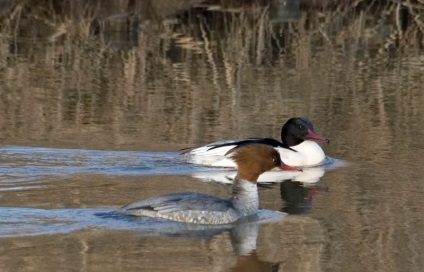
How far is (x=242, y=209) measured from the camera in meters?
10.2

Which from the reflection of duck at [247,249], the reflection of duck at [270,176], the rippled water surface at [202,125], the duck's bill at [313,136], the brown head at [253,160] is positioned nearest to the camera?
the reflection of duck at [247,249]

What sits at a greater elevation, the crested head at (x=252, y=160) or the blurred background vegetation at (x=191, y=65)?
the crested head at (x=252, y=160)

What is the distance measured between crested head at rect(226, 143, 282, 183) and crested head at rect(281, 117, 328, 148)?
3.02m

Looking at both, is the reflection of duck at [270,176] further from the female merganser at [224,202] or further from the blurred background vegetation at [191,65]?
the female merganser at [224,202]

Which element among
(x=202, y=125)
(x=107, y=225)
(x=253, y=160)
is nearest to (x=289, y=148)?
(x=202, y=125)

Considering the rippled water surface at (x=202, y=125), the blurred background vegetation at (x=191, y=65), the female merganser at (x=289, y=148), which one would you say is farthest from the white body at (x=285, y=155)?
the blurred background vegetation at (x=191, y=65)

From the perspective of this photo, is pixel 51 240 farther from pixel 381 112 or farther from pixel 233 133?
pixel 381 112

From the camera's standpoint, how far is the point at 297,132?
13.8 m

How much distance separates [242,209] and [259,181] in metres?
2.16

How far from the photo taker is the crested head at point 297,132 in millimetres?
13656

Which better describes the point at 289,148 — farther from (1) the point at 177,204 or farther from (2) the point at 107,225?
(2) the point at 107,225

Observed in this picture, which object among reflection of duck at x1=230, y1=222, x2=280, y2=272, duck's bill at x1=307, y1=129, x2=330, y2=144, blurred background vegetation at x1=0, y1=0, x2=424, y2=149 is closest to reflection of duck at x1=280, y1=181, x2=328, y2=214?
reflection of duck at x1=230, y1=222, x2=280, y2=272

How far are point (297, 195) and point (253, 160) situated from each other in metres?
1.26

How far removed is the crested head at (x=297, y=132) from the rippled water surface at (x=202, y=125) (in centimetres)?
34
